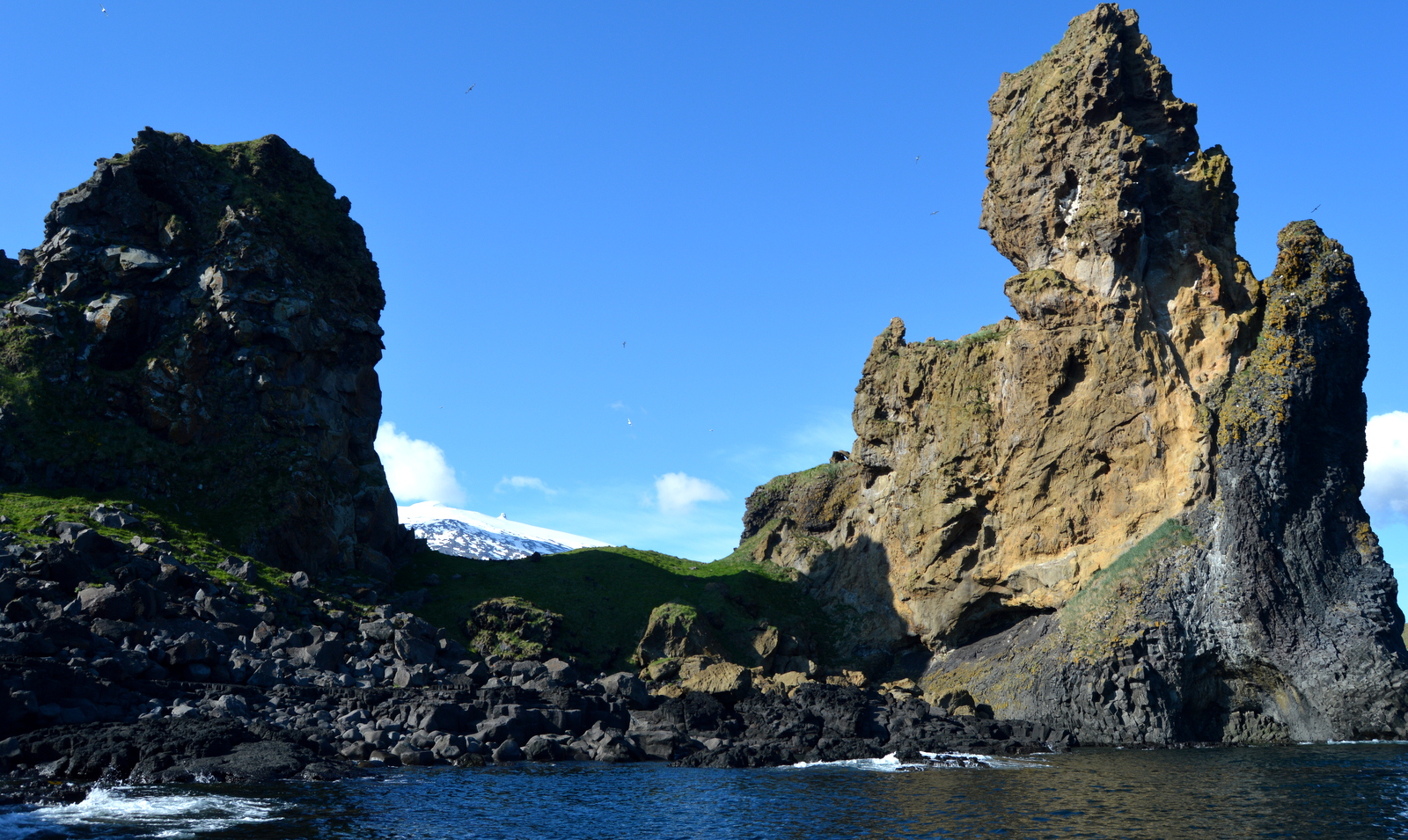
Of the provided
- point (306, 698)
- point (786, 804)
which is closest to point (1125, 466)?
point (786, 804)

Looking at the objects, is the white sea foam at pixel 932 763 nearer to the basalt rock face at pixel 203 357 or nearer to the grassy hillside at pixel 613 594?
the grassy hillside at pixel 613 594

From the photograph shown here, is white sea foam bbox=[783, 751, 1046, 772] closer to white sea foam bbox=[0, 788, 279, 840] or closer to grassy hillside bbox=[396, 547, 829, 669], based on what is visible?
white sea foam bbox=[0, 788, 279, 840]

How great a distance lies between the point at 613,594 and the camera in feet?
238

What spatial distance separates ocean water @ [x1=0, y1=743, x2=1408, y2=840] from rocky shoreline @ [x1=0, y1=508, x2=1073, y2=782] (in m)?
2.67

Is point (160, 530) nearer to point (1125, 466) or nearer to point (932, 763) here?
point (932, 763)

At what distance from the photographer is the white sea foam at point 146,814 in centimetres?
2467

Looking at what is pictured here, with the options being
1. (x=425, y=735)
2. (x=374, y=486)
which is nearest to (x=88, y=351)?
(x=374, y=486)

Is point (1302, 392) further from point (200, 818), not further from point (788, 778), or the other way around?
point (200, 818)

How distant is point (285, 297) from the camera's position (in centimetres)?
6806

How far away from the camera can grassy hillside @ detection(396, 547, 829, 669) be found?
65.9 meters

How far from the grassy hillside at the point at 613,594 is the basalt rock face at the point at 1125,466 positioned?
15.7 feet

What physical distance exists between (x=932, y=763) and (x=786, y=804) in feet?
40.7

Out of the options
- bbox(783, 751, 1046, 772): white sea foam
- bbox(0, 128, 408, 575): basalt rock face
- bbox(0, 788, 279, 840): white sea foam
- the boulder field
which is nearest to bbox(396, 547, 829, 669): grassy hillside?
the boulder field

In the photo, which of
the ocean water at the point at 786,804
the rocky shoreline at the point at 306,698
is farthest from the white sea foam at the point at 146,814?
the rocky shoreline at the point at 306,698
